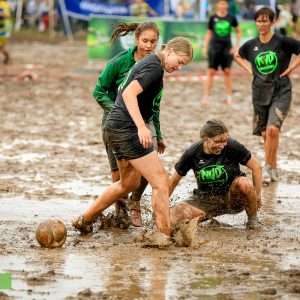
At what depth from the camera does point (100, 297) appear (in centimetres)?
689

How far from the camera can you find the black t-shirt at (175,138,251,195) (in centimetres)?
926

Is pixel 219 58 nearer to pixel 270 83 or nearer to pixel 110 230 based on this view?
pixel 270 83

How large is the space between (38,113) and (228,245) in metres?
9.97

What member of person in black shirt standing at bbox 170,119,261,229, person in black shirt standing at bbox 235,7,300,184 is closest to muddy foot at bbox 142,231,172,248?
person in black shirt standing at bbox 170,119,261,229

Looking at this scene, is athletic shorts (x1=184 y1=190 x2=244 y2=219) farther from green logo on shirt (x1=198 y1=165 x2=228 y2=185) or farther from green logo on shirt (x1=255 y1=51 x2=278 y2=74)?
green logo on shirt (x1=255 y1=51 x2=278 y2=74)

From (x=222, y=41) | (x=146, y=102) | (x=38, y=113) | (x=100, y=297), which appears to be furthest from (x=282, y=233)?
(x=222, y=41)

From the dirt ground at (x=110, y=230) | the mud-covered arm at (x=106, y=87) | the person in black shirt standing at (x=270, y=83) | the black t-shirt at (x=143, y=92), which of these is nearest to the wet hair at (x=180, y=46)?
the black t-shirt at (x=143, y=92)

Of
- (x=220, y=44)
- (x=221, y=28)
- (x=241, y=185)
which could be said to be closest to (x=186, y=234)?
(x=241, y=185)

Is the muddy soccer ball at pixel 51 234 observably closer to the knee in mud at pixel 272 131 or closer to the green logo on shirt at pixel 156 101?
the green logo on shirt at pixel 156 101

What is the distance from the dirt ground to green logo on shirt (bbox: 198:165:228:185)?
0.45 meters

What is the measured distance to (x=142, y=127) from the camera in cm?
809

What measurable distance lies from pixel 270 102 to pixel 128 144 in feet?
13.3

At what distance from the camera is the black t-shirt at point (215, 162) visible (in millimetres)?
9258

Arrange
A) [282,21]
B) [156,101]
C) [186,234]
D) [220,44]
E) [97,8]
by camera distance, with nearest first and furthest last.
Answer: [186,234]
[156,101]
[220,44]
[282,21]
[97,8]
